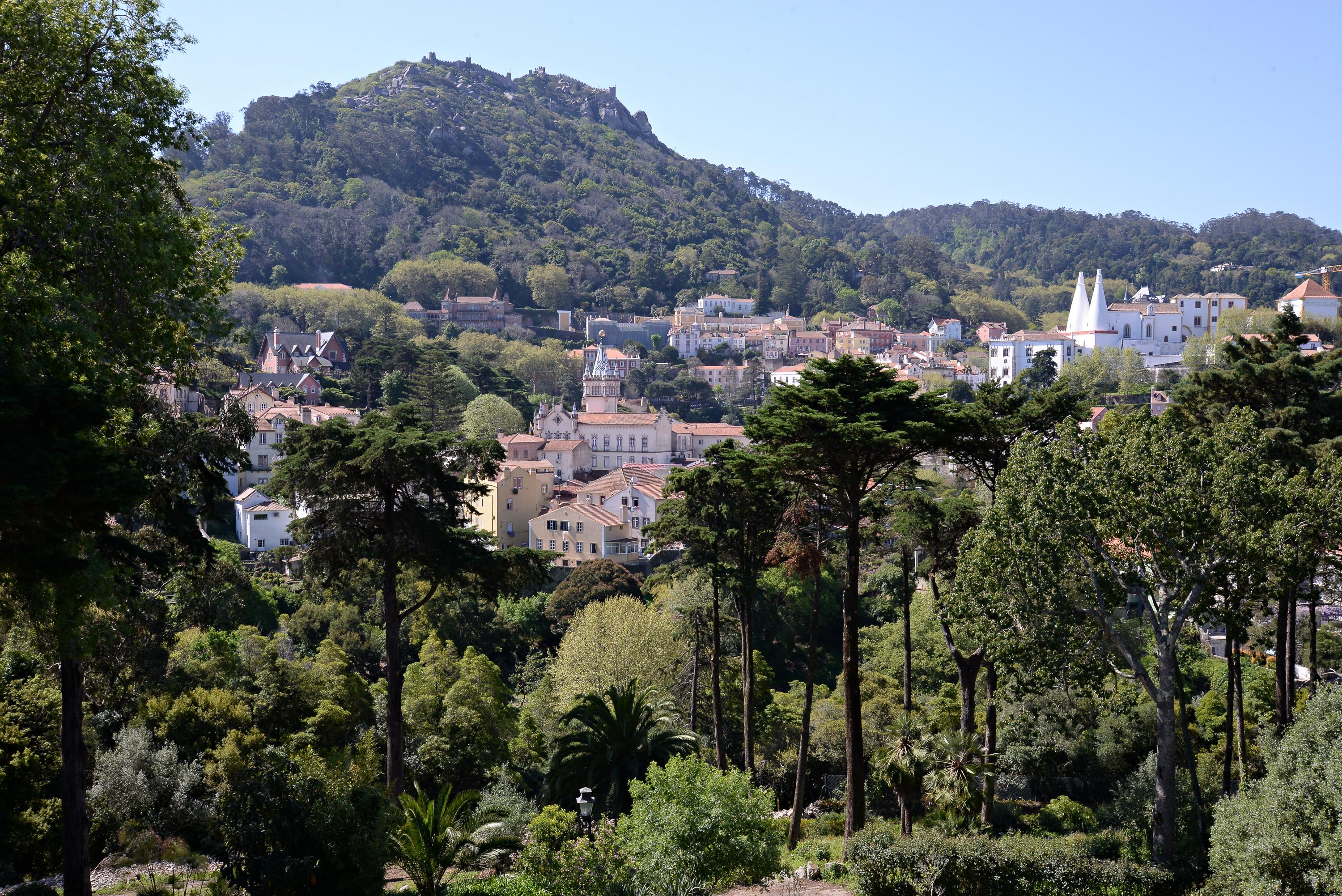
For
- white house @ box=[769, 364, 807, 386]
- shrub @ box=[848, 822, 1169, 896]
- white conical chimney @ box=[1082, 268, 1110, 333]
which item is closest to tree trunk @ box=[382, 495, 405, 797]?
shrub @ box=[848, 822, 1169, 896]

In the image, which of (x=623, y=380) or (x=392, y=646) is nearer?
(x=392, y=646)

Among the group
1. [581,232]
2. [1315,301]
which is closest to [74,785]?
[1315,301]

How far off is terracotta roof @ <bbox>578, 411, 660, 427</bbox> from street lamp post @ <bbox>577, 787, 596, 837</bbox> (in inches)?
2331

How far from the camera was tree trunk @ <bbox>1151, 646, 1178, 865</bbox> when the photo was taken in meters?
11.9

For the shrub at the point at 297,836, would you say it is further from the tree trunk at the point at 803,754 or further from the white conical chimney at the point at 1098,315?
the white conical chimney at the point at 1098,315

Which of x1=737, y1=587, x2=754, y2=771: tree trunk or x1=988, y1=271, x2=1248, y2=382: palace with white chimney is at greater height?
x1=988, y1=271, x2=1248, y2=382: palace with white chimney

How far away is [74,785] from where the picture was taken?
32.5ft

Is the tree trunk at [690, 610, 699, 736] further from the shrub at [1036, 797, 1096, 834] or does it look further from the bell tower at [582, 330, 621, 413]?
the bell tower at [582, 330, 621, 413]

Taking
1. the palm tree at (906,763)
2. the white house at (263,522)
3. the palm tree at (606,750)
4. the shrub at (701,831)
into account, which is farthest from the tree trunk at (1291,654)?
the white house at (263,522)

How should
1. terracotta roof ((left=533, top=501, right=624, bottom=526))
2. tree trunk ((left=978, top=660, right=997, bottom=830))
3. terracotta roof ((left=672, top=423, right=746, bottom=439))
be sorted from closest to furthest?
tree trunk ((left=978, top=660, right=997, bottom=830)) → terracotta roof ((left=533, top=501, right=624, bottom=526)) → terracotta roof ((left=672, top=423, right=746, bottom=439))

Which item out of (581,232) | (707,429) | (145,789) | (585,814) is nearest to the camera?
(585,814)

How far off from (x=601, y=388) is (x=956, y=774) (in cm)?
7628

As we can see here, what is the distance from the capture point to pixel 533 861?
10422 millimetres

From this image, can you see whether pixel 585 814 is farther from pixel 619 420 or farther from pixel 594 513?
pixel 619 420
